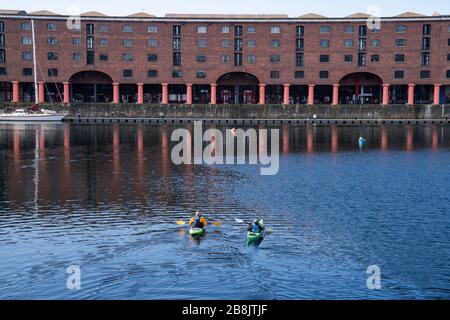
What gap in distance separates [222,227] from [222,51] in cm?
9038

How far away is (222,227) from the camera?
34438 millimetres

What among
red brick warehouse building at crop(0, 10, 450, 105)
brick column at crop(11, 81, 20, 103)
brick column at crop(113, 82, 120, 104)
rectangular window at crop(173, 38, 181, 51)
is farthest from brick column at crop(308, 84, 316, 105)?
brick column at crop(11, 81, 20, 103)

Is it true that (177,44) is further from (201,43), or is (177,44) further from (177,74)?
(177,74)

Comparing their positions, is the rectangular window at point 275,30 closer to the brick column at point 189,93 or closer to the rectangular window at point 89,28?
the brick column at point 189,93

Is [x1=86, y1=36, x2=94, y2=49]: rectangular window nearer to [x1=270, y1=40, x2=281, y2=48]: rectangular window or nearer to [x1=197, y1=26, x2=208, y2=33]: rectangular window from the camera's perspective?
[x1=197, y1=26, x2=208, y2=33]: rectangular window

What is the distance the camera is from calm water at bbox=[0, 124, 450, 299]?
83.0 feet

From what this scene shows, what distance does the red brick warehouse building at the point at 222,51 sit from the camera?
119 m

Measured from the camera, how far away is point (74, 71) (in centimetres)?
12119

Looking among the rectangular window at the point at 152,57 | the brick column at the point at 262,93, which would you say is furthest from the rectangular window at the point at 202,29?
the brick column at the point at 262,93

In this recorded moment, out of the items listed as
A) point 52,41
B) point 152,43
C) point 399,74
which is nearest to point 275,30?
point 152,43

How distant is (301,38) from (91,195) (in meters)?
84.8

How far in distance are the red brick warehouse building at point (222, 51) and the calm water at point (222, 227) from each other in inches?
2172

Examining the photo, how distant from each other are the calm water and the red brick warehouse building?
181 ft

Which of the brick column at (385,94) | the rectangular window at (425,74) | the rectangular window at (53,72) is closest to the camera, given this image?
the rectangular window at (425,74)
